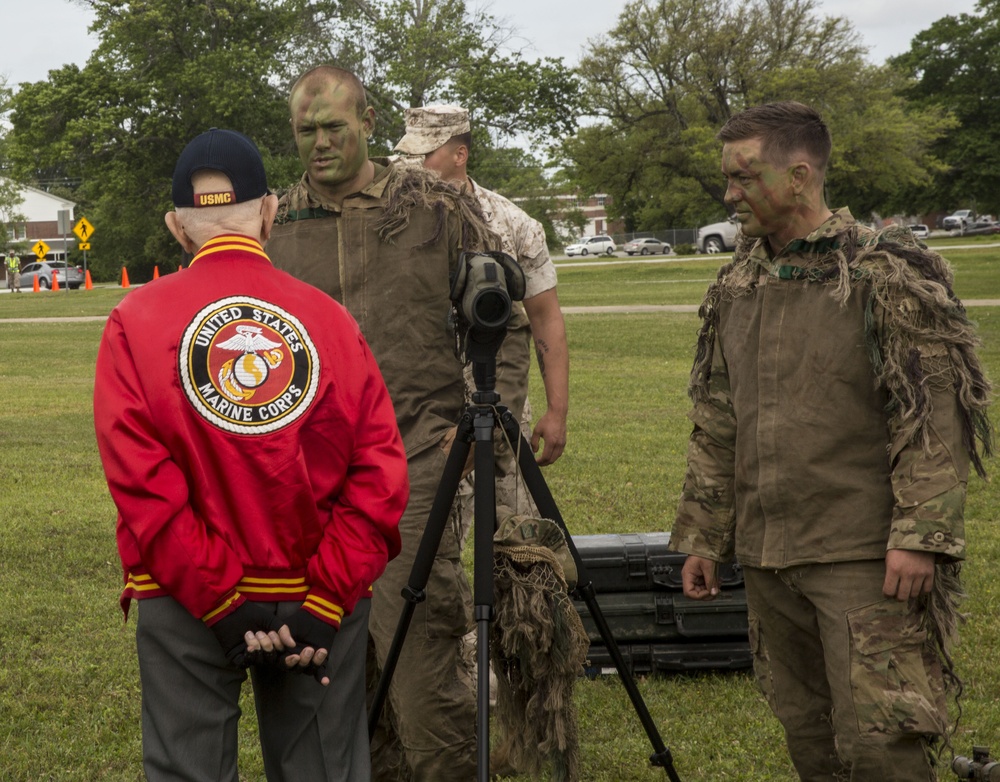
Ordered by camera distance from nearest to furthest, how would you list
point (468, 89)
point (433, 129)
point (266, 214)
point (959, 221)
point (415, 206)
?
point (266, 214) < point (415, 206) < point (433, 129) < point (468, 89) < point (959, 221)

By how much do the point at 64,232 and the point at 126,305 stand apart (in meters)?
49.5

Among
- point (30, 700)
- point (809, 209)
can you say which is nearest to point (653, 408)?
point (30, 700)

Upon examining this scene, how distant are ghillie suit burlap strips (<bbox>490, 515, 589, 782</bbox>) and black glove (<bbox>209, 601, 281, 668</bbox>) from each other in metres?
1.03

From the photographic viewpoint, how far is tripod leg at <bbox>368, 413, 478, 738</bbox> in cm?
344

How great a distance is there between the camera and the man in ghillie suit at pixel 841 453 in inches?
119

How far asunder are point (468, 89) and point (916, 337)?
42079mm

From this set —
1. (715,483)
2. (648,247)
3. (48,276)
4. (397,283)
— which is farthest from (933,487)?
(648,247)

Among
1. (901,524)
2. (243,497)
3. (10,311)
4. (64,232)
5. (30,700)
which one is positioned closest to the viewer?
(243,497)

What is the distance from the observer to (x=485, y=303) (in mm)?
3324

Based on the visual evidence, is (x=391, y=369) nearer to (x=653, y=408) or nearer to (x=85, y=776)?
(x=85, y=776)

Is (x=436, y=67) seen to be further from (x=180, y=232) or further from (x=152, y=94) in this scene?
(x=180, y=232)

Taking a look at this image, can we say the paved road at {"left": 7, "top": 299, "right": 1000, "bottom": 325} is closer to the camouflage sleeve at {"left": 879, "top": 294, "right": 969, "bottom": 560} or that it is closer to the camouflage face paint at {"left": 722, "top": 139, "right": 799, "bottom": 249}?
the camouflage face paint at {"left": 722, "top": 139, "right": 799, "bottom": 249}

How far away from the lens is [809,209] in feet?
10.7

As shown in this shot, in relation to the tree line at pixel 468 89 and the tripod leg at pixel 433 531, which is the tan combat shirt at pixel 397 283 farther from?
the tree line at pixel 468 89
